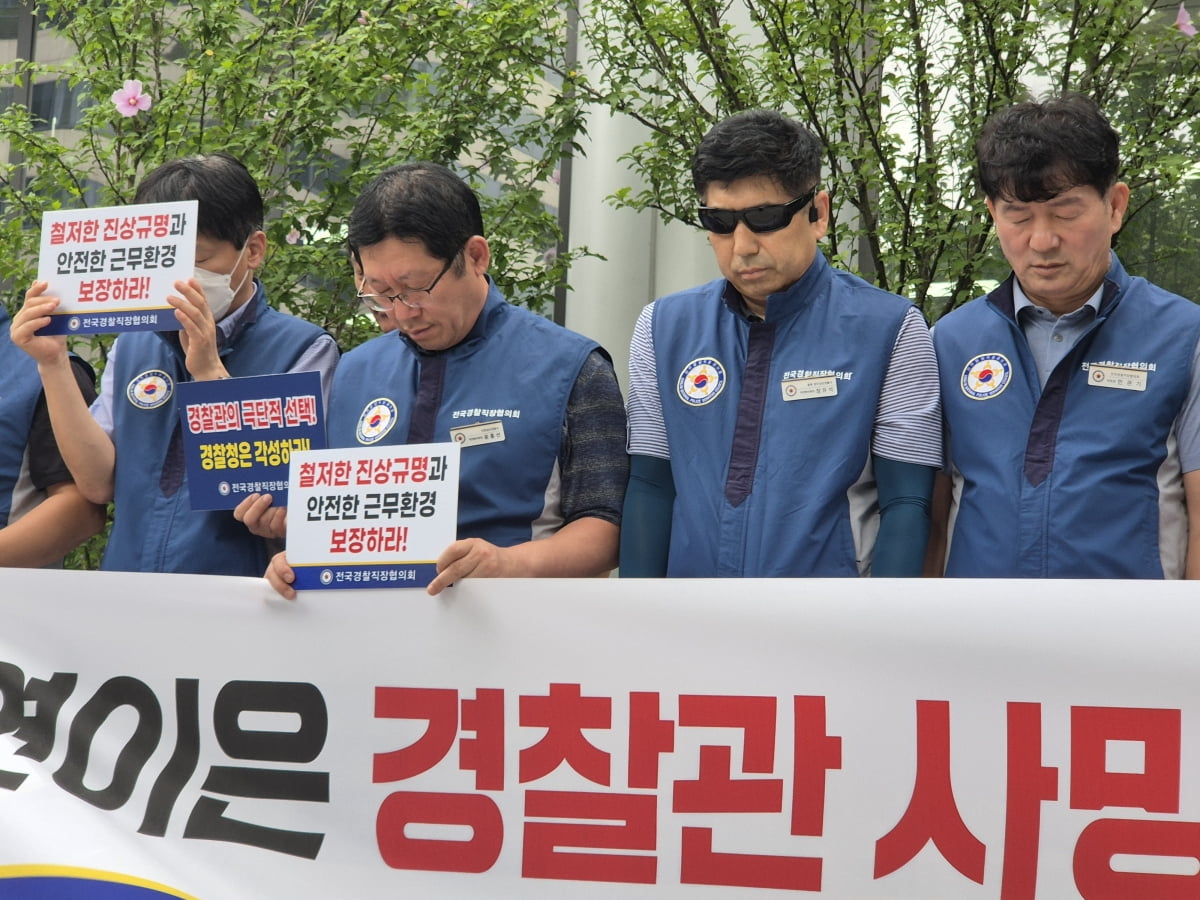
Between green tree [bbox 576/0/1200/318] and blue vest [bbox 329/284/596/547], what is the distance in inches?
83.9

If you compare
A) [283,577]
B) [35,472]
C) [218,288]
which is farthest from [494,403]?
[35,472]

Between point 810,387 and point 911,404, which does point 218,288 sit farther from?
point 911,404

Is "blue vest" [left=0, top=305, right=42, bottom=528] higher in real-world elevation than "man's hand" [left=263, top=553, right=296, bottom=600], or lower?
higher

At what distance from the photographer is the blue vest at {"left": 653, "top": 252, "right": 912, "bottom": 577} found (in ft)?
8.23

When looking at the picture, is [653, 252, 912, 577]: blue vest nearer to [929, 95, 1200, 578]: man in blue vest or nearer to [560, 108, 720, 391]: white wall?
[929, 95, 1200, 578]: man in blue vest

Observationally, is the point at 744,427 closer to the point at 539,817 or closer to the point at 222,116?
the point at 539,817

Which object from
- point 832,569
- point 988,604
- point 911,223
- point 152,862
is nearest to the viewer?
point 988,604

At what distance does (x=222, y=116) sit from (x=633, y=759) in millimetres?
3500

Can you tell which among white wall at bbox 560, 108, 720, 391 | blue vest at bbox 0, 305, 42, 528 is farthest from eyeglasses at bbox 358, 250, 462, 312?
white wall at bbox 560, 108, 720, 391

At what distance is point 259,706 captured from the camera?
2.42 metres

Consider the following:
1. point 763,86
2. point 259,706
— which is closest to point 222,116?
point 763,86

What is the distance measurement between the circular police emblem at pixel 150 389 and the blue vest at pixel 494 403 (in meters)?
0.36

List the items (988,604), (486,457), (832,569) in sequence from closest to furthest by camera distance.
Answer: (988,604), (832,569), (486,457)

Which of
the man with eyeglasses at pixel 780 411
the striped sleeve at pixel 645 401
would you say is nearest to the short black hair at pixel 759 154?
the man with eyeglasses at pixel 780 411
